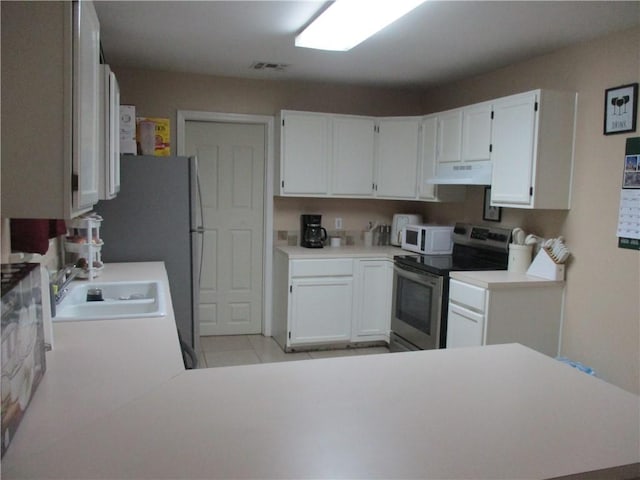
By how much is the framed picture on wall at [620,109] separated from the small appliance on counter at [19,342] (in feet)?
9.80

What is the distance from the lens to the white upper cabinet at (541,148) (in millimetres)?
3178

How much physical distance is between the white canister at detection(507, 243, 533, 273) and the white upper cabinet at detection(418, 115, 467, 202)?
910mm

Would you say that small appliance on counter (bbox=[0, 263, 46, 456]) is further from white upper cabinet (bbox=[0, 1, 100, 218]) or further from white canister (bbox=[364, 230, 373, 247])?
white canister (bbox=[364, 230, 373, 247])

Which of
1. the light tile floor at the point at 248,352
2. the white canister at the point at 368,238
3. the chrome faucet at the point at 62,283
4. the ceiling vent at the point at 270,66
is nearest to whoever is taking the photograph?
the chrome faucet at the point at 62,283

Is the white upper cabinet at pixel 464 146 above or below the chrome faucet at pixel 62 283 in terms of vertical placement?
above

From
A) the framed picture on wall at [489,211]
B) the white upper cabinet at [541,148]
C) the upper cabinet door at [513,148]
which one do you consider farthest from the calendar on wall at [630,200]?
the framed picture on wall at [489,211]

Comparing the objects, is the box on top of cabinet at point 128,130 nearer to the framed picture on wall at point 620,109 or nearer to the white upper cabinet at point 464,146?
the white upper cabinet at point 464,146

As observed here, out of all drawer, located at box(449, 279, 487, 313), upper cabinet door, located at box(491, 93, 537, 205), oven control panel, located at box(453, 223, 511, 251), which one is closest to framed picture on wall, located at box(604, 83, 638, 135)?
upper cabinet door, located at box(491, 93, 537, 205)

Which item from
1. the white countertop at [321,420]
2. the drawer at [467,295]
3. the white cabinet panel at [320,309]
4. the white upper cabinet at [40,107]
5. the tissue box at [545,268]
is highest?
the white upper cabinet at [40,107]

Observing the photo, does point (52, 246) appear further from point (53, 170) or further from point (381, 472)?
point (381, 472)

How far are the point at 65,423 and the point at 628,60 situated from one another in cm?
323

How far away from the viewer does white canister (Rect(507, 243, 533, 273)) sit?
350cm

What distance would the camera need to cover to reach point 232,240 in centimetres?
480

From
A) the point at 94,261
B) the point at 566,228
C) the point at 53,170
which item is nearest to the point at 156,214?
the point at 94,261
